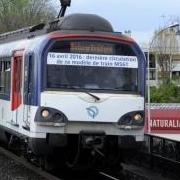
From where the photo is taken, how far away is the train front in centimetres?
1103

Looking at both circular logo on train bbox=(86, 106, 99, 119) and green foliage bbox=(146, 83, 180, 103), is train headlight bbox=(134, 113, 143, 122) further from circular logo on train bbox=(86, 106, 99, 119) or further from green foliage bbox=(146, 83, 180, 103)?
green foliage bbox=(146, 83, 180, 103)

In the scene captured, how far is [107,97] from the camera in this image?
11258mm

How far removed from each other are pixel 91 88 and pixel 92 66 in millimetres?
415

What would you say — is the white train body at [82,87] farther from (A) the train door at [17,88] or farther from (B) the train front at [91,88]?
(A) the train door at [17,88]

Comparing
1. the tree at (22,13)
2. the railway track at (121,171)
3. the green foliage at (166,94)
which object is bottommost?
the railway track at (121,171)

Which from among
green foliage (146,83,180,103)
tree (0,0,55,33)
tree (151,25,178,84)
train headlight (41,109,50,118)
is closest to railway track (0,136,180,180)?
train headlight (41,109,50,118)

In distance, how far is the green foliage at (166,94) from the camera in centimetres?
3394

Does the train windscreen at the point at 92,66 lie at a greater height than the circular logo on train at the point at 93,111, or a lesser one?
greater

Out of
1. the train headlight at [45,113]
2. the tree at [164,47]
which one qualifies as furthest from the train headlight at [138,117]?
the tree at [164,47]

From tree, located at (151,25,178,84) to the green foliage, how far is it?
25.0 meters

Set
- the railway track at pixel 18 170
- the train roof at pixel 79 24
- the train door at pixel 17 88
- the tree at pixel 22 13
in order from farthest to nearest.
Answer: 1. the tree at pixel 22 13
2. the train door at pixel 17 88
3. the railway track at pixel 18 170
4. the train roof at pixel 79 24

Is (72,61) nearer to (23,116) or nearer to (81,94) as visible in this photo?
(81,94)

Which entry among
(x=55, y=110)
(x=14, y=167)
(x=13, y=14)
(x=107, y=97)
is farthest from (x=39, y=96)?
(x=13, y=14)

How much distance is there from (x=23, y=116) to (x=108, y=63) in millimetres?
1912
